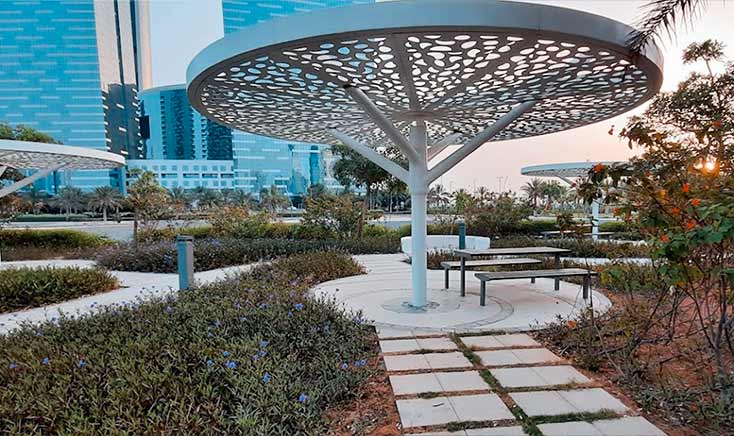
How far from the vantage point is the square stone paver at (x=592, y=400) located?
8.71 feet

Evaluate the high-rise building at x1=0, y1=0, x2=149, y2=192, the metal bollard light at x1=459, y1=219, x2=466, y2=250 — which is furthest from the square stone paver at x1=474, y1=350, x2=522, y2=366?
the high-rise building at x1=0, y1=0, x2=149, y2=192

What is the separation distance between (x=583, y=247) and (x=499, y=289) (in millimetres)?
5696

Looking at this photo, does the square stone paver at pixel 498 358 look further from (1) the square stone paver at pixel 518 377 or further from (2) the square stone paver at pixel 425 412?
(2) the square stone paver at pixel 425 412

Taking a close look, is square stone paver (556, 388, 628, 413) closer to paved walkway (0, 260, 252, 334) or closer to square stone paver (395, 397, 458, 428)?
square stone paver (395, 397, 458, 428)

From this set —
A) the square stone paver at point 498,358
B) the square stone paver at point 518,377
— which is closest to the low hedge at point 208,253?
the square stone paver at point 498,358

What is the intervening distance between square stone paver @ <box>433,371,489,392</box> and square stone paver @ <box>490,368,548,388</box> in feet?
0.51

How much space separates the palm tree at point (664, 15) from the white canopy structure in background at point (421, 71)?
0.97 feet

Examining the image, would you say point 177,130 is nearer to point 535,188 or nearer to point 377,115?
point 535,188

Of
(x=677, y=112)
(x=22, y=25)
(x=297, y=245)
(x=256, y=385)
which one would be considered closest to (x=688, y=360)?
(x=256, y=385)

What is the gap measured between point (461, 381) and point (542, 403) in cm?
61

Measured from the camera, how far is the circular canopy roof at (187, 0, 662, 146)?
10.3ft

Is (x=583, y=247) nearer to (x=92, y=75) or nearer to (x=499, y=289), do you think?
(x=499, y=289)

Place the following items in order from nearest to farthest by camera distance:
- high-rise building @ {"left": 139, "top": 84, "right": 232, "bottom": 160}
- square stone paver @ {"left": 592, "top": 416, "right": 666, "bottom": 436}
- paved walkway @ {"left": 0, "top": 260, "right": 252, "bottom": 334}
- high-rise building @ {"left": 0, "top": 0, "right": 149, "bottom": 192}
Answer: square stone paver @ {"left": 592, "top": 416, "right": 666, "bottom": 436}
paved walkway @ {"left": 0, "top": 260, "right": 252, "bottom": 334}
high-rise building @ {"left": 0, "top": 0, "right": 149, "bottom": 192}
high-rise building @ {"left": 139, "top": 84, "right": 232, "bottom": 160}

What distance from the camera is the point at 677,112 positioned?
8.93 m
